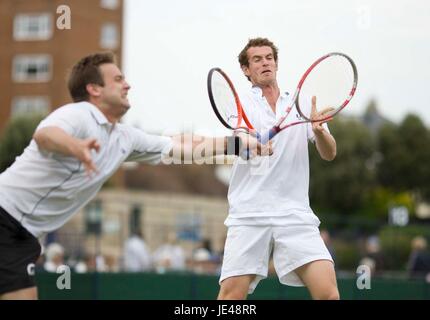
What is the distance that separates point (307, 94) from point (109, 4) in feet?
204

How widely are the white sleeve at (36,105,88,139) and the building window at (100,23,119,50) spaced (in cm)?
6148

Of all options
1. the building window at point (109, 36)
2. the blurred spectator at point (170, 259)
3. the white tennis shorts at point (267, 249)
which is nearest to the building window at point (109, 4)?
the building window at point (109, 36)

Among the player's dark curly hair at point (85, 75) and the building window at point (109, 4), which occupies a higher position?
the building window at point (109, 4)

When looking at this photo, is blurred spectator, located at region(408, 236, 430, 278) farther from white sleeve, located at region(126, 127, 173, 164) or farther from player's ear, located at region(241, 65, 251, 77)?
white sleeve, located at region(126, 127, 173, 164)

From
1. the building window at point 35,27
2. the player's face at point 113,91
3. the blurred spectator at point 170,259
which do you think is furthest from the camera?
the building window at point 35,27

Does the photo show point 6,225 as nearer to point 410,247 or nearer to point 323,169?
point 410,247

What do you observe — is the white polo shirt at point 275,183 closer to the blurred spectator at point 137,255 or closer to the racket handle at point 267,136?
the racket handle at point 267,136

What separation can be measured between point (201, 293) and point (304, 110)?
7102 millimetres

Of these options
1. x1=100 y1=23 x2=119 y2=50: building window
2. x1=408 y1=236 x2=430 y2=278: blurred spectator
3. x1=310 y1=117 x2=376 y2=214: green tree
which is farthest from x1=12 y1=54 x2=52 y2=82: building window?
x1=408 y1=236 x2=430 y2=278: blurred spectator

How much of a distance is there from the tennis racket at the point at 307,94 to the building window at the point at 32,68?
2405 inches

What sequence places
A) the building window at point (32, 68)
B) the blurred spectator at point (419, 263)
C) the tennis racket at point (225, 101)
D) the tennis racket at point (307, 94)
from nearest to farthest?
1. the tennis racket at point (307, 94)
2. the tennis racket at point (225, 101)
3. the blurred spectator at point (419, 263)
4. the building window at point (32, 68)

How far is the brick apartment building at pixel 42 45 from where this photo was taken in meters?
68.3

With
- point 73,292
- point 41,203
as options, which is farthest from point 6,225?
point 73,292

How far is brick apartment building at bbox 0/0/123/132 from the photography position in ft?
224
